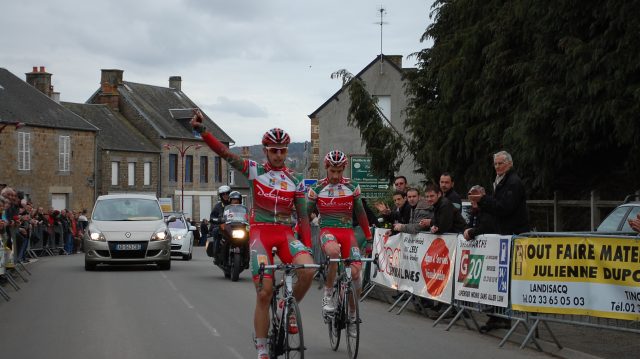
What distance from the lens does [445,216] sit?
14211 mm

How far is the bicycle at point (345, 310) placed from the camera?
998cm

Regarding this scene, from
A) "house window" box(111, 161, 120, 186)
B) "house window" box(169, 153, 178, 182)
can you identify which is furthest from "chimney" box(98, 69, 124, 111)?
"house window" box(111, 161, 120, 186)

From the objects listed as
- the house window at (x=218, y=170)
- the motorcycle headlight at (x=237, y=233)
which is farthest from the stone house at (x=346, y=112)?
the motorcycle headlight at (x=237, y=233)

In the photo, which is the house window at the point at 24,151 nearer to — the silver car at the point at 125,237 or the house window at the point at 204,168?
the house window at the point at 204,168

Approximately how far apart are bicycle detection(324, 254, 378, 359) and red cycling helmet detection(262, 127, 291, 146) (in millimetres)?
1274

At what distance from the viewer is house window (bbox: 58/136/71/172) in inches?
2493

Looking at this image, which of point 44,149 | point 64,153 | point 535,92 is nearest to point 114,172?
point 64,153

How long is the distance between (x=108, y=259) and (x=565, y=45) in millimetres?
11535

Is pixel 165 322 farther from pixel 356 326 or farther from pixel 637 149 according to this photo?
pixel 637 149

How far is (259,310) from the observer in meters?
8.94

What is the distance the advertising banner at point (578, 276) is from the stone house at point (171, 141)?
62571 millimetres

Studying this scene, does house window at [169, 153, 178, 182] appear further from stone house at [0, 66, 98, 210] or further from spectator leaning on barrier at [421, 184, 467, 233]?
spectator leaning on barrier at [421, 184, 467, 233]

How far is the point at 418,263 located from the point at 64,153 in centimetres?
5188

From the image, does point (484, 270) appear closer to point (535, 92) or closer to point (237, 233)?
point (535, 92)
